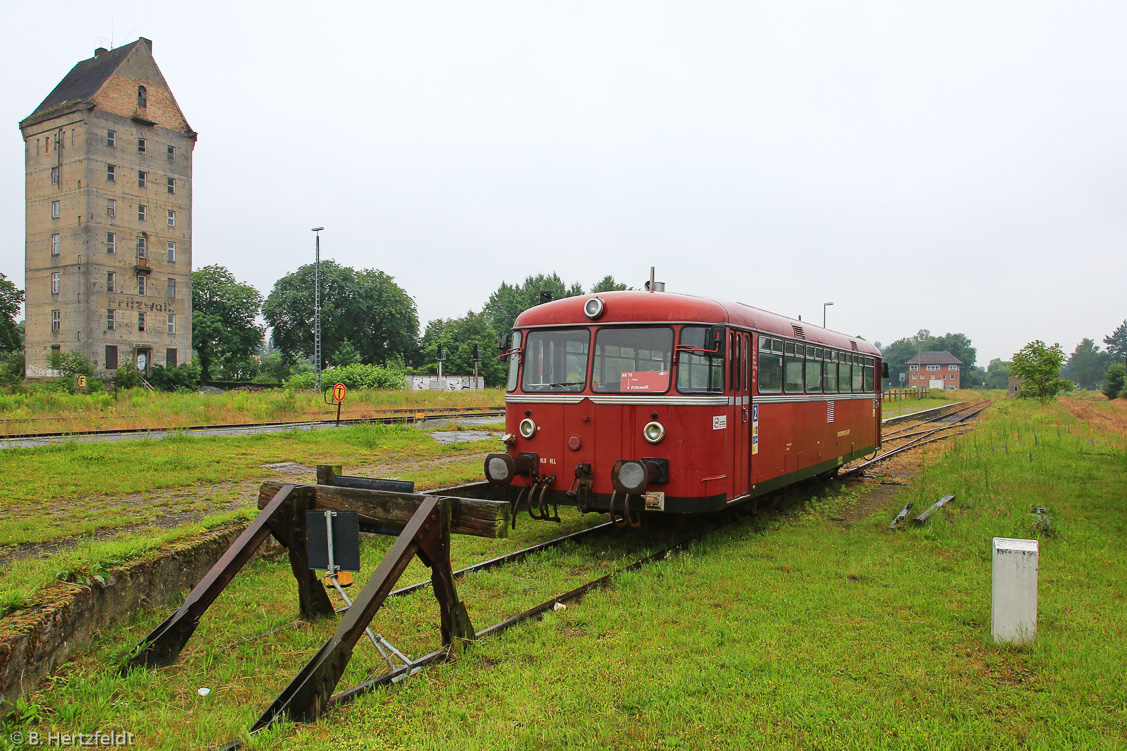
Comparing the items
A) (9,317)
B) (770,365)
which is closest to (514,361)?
(770,365)

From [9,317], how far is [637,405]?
7237 centimetres

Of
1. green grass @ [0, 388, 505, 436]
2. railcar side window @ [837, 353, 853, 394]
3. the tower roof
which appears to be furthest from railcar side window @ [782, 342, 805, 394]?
the tower roof

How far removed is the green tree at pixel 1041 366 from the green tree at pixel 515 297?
38.3m

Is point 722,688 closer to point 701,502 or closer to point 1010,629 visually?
point 1010,629

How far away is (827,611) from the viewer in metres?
5.80

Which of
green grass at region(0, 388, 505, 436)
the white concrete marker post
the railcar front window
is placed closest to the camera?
the white concrete marker post

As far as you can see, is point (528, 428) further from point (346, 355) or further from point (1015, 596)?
point (346, 355)

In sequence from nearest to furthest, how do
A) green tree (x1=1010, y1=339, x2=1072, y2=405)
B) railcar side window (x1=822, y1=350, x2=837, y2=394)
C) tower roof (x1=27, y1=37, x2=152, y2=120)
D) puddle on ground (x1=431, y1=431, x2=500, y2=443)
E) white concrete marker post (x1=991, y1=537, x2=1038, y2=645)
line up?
white concrete marker post (x1=991, y1=537, x2=1038, y2=645)
railcar side window (x1=822, y1=350, x2=837, y2=394)
puddle on ground (x1=431, y1=431, x2=500, y2=443)
green tree (x1=1010, y1=339, x2=1072, y2=405)
tower roof (x1=27, y1=37, x2=152, y2=120)

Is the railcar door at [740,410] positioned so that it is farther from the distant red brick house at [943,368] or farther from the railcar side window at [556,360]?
the distant red brick house at [943,368]

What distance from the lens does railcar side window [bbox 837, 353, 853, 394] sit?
12781 mm

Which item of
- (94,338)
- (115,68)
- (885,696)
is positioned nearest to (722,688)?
(885,696)

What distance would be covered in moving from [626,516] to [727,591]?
150cm

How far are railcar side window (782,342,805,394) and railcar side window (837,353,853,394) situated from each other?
2427 millimetres

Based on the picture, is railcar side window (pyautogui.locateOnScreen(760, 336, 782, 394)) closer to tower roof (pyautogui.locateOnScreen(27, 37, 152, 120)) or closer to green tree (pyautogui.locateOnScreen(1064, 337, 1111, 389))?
tower roof (pyautogui.locateOnScreen(27, 37, 152, 120))
